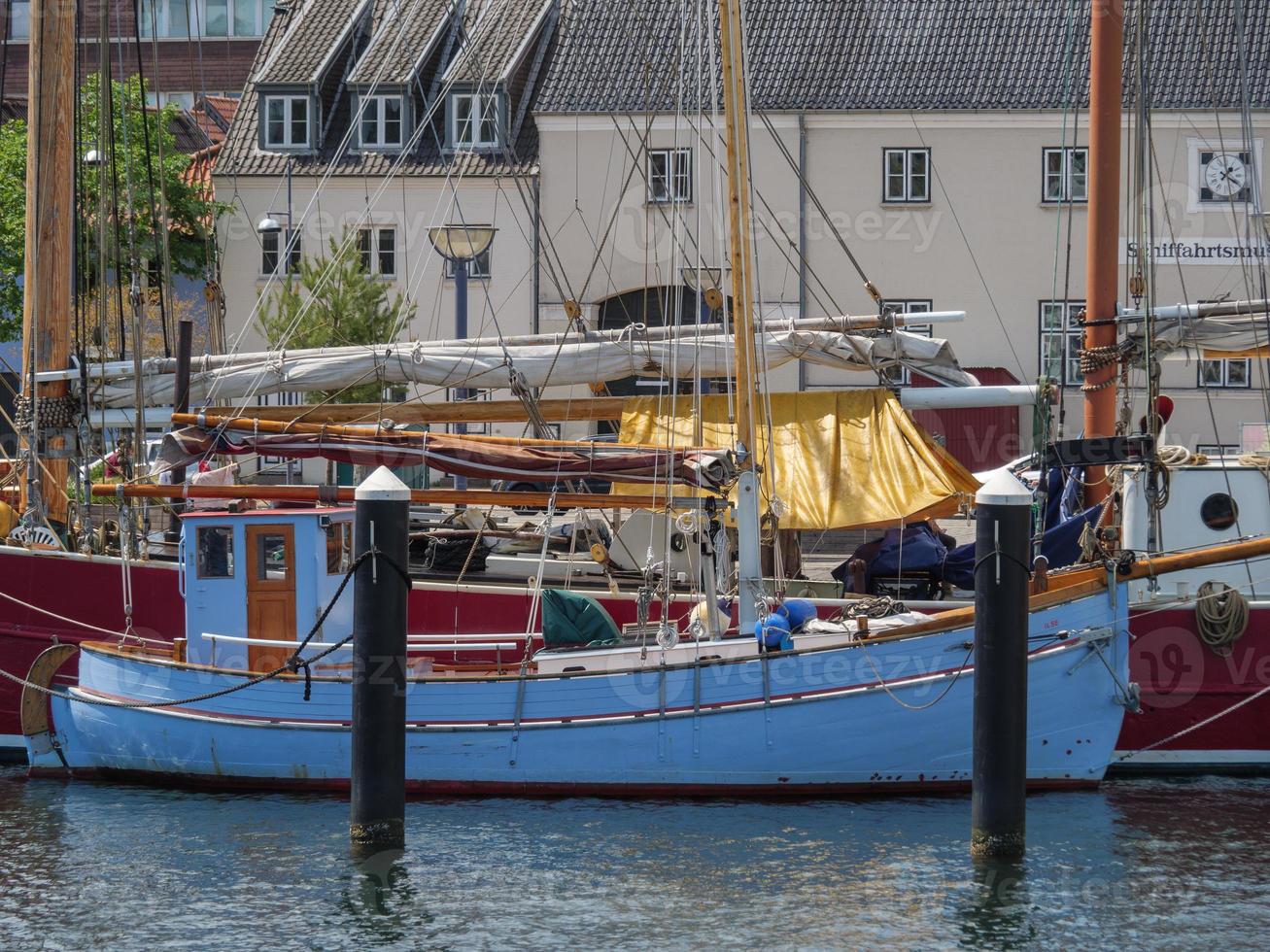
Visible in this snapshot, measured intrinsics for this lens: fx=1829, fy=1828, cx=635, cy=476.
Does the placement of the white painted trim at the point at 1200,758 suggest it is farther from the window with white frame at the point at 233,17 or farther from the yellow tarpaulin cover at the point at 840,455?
the window with white frame at the point at 233,17

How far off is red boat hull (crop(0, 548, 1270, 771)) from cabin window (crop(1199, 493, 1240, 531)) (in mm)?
941

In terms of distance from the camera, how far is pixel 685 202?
34625 mm

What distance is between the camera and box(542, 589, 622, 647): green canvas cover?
16328mm

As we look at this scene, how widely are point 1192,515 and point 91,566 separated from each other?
10947 mm

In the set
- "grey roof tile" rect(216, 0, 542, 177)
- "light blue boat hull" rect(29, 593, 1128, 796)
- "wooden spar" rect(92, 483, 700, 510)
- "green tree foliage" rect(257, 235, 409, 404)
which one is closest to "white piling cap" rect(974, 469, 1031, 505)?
"light blue boat hull" rect(29, 593, 1128, 796)

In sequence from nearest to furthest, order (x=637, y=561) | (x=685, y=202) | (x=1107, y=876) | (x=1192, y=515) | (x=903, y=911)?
1. (x=903, y=911)
2. (x=1107, y=876)
3. (x=1192, y=515)
4. (x=637, y=561)
5. (x=685, y=202)

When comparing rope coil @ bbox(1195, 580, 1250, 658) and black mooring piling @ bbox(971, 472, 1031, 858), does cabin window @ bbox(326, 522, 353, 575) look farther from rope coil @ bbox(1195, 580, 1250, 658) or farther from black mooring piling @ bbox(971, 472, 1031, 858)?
rope coil @ bbox(1195, 580, 1250, 658)

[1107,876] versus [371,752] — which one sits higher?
[371,752]

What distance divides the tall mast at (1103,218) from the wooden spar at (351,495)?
4807 mm

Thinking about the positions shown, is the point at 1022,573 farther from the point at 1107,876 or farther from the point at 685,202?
the point at 685,202

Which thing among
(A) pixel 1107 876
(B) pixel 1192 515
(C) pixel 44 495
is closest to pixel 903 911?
(A) pixel 1107 876

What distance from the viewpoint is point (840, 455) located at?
19.0 m

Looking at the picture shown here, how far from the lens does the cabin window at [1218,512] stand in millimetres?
17500

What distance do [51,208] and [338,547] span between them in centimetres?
571
